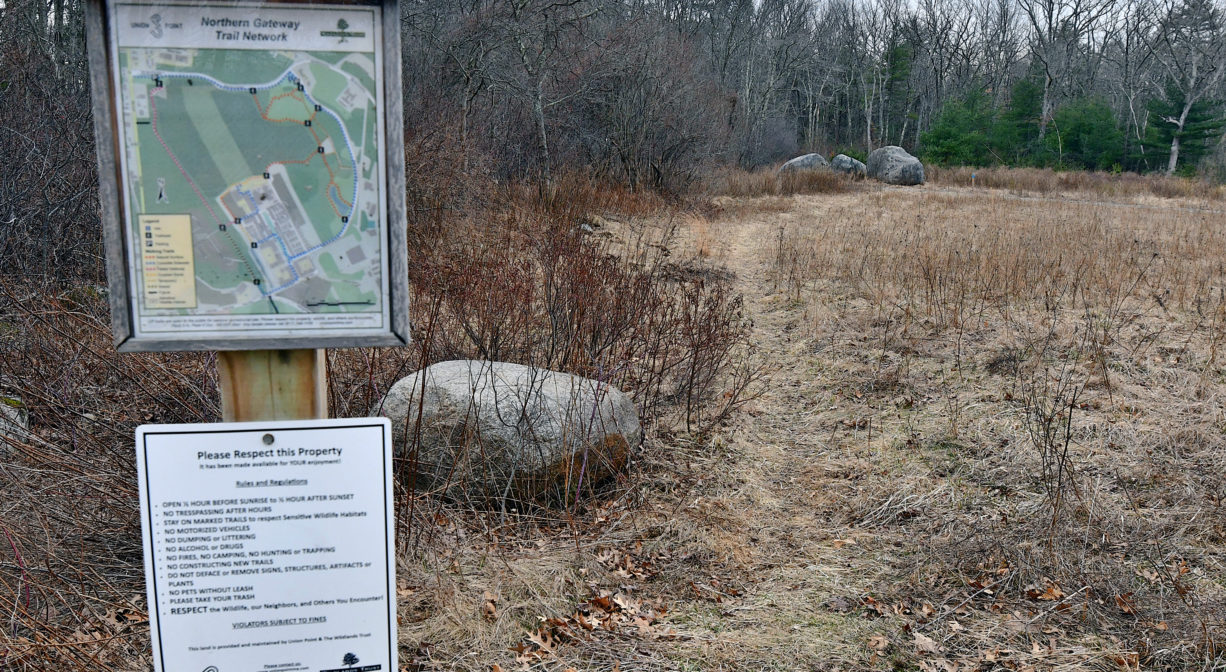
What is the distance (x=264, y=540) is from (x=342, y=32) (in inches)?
46.3

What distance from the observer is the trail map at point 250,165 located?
6.13ft

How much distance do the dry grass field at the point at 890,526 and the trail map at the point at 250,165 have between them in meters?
1.47

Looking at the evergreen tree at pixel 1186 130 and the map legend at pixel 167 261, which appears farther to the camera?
the evergreen tree at pixel 1186 130

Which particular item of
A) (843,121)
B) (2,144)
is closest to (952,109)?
(843,121)

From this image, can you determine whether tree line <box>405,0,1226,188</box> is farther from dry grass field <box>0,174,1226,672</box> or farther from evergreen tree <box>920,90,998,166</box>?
dry grass field <box>0,174,1226,672</box>

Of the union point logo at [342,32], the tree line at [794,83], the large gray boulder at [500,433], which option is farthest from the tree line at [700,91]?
the union point logo at [342,32]

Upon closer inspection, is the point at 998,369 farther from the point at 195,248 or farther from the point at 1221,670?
the point at 195,248

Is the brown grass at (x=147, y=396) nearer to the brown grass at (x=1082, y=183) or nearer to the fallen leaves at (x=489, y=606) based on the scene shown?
the fallen leaves at (x=489, y=606)

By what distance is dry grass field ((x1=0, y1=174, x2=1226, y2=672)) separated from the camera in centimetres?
333

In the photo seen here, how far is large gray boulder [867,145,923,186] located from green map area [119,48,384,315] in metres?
30.7

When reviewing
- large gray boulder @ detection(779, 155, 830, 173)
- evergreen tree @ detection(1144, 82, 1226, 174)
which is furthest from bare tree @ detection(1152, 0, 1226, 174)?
large gray boulder @ detection(779, 155, 830, 173)

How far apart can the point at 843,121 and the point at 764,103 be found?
18095mm

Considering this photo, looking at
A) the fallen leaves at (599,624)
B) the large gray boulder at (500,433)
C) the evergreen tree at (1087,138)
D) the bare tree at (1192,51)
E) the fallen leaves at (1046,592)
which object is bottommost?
the fallen leaves at (599,624)

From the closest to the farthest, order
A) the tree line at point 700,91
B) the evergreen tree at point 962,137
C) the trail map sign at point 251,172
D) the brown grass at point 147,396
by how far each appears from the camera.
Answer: the trail map sign at point 251,172 < the brown grass at point 147,396 < the tree line at point 700,91 < the evergreen tree at point 962,137
